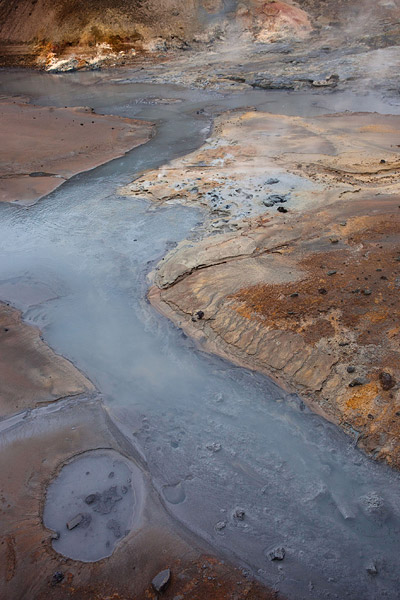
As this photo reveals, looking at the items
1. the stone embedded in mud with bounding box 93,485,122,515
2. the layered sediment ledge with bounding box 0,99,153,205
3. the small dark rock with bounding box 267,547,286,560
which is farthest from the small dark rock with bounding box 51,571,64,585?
the layered sediment ledge with bounding box 0,99,153,205

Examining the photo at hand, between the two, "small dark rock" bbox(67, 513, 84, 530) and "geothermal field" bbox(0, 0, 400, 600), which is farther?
"small dark rock" bbox(67, 513, 84, 530)

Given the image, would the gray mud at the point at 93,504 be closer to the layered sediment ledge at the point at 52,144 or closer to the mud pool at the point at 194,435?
the mud pool at the point at 194,435

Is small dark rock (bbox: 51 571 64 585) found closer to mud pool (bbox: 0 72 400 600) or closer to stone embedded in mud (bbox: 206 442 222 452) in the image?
mud pool (bbox: 0 72 400 600)

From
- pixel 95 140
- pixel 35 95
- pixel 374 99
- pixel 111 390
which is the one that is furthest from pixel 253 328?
pixel 35 95

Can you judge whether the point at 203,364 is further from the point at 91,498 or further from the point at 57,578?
the point at 57,578

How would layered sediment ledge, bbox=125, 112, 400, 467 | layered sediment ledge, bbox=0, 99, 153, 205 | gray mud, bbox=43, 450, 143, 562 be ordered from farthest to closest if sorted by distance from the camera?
layered sediment ledge, bbox=0, 99, 153, 205, layered sediment ledge, bbox=125, 112, 400, 467, gray mud, bbox=43, 450, 143, 562

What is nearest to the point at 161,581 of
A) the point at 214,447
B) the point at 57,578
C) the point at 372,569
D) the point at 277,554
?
the point at 57,578

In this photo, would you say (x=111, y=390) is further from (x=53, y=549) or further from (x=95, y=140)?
(x=95, y=140)

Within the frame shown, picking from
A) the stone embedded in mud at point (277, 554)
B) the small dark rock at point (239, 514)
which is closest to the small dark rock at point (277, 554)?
the stone embedded in mud at point (277, 554)
